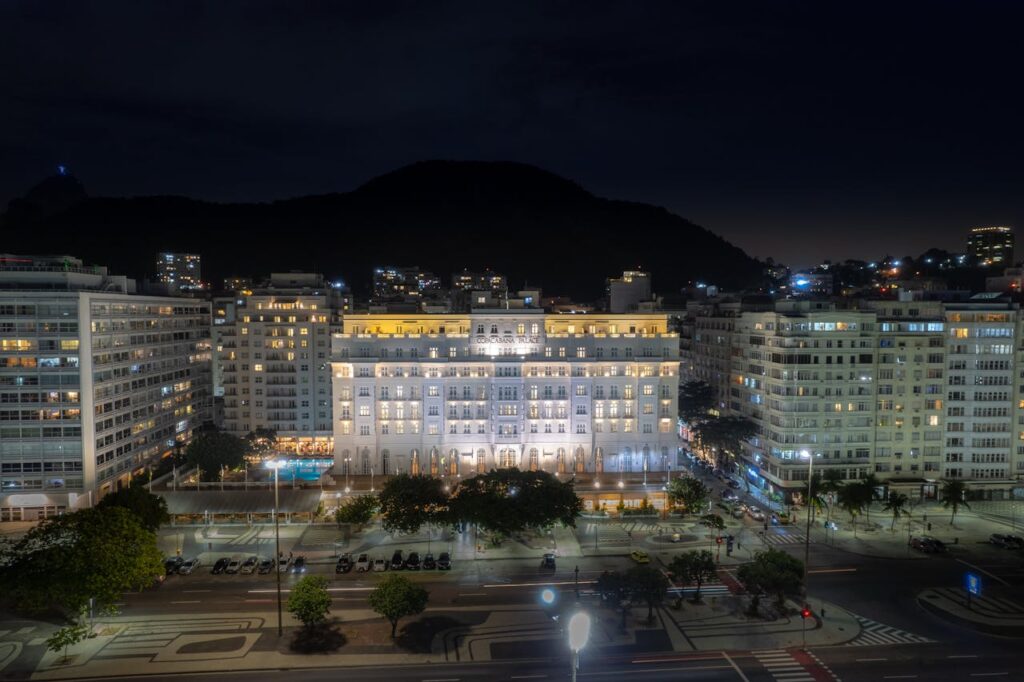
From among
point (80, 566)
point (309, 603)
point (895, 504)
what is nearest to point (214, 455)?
point (80, 566)

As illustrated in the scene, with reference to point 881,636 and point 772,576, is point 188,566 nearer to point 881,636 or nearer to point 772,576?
point 772,576

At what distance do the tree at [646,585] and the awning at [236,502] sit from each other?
44153 mm

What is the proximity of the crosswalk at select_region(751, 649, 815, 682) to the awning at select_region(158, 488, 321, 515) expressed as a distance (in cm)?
5423

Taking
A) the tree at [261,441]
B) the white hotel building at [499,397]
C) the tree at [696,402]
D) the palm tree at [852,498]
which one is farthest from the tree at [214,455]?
the palm tree at [852,498]

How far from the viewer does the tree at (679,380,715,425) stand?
4688 inches

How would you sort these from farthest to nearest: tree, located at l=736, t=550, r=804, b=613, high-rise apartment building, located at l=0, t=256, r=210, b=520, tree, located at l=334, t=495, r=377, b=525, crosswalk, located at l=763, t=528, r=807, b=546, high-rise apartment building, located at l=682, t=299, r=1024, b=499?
high-rise apartment building, located at l=682, t=299, r=1024, b=499
high-rise apartment building, located at l=0, t=256, r=210, b=520
crosswalk, located at l=763, t=528, r=807, b=546
tree, located at l=334, t=495, r=377, b=525
tree, located at l=736, t=550, r=804, b=613

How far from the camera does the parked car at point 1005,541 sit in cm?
7593

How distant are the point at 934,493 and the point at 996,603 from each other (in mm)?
37176

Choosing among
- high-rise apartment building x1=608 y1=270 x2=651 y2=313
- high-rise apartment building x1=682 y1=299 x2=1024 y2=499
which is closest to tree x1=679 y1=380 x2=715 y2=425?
high-rise apartment building x1=682 y1=299 x2=1024 y2=499

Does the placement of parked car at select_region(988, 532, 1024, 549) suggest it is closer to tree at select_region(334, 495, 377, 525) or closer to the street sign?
the street sign

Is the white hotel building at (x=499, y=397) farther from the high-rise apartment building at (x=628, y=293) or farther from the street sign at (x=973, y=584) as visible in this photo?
the street sign at (x=973, y=584)

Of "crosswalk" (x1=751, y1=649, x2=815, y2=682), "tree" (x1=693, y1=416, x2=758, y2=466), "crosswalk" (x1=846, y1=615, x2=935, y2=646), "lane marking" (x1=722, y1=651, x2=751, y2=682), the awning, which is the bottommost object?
"crosswalk" (x1=846, y1=615, x2=935, y2=646)

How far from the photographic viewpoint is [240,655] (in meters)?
51.1

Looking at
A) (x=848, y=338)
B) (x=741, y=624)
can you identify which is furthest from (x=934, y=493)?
(x=741, y=624)
